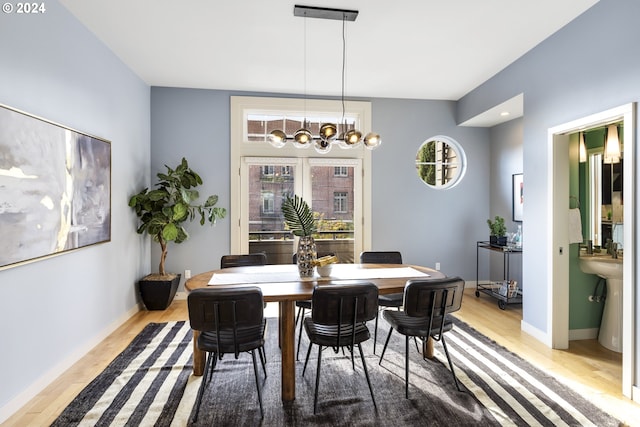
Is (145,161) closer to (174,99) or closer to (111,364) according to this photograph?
(174,99)

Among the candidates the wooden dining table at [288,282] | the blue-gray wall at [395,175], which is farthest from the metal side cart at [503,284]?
the wooden dining table at [288,282]

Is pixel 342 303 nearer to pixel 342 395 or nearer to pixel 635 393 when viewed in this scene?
pixel 342 395

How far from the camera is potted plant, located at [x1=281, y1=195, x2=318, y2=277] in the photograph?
8.55 feet

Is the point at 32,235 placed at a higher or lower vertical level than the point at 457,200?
lower

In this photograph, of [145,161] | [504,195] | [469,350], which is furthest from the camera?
[504,195]

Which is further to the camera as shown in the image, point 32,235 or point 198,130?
point 198,130

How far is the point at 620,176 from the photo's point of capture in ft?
10.9

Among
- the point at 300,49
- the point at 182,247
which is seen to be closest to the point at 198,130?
the point at 182,247

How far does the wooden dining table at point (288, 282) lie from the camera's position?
227 cm

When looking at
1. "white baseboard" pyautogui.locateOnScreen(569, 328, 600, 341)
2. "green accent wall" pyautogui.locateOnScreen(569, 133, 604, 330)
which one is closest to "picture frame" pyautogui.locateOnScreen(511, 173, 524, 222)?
"green accent wall" pyautogui.locateOnScreen(569, 133, 604, 330)

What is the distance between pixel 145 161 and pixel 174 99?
0.90 meters

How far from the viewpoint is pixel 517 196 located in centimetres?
470

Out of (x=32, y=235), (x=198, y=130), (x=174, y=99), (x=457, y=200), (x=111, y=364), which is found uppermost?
(x=174, y=99)

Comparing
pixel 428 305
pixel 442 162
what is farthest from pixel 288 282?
pixel 442 162
